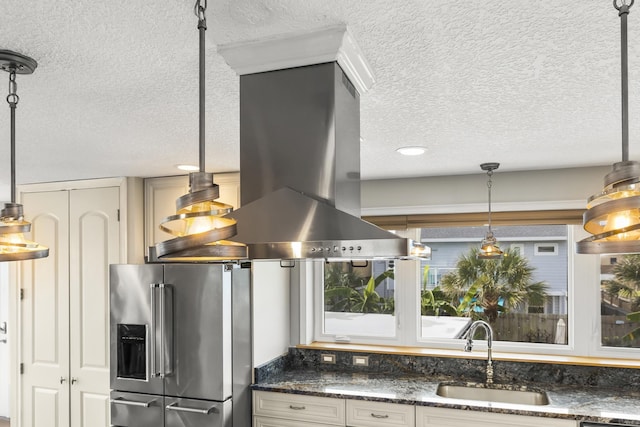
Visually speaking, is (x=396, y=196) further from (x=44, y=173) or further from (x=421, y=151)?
(x=44, y=173)

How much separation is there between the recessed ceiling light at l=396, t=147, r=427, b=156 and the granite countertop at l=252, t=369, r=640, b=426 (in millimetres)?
1469

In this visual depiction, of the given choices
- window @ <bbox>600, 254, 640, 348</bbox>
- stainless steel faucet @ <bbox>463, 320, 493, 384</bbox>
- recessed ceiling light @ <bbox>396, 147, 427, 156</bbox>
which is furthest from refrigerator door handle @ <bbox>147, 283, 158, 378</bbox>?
window @ <bbox>600, 254, 640, 348</bbox>

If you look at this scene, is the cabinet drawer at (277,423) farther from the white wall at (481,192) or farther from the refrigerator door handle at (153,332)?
the white wall at (481,192)

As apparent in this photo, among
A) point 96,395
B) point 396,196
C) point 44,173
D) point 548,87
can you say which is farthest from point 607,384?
point 44,173

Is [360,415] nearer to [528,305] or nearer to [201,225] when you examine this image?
[528,305]

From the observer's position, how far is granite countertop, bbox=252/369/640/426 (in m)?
2.72

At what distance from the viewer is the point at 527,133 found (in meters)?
2.40

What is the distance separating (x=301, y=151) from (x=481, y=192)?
2.54 m

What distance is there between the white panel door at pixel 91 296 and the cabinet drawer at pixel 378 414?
1856mm

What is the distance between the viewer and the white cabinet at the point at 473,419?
2.74 m

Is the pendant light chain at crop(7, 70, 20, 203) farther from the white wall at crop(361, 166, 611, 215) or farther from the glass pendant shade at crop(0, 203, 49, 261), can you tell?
the white wall at crop(361, 166, 611, 215)

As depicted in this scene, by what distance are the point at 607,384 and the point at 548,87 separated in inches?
94.8

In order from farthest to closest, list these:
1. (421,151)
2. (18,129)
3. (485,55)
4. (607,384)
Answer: (607,384)
(421,151)
(18,129)
(485,55)

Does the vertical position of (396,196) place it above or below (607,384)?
above
